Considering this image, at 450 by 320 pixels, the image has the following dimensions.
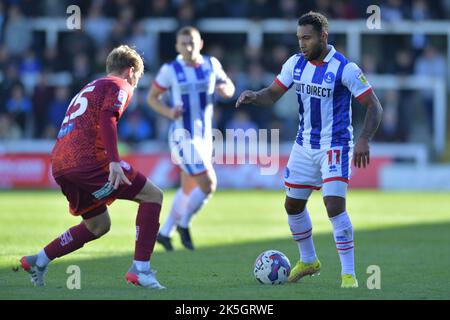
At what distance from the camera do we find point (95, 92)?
8.24 metres

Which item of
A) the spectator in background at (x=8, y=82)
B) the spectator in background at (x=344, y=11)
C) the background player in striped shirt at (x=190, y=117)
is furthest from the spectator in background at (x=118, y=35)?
the background player in striped shirt at (x=190, y=117)

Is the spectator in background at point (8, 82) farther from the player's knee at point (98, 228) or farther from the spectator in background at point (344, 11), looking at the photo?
the player's knee at point (98, 228)

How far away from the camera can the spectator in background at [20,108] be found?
76.3ft

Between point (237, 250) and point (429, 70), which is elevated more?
point (429, 70)

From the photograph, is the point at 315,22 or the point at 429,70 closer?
the point at 315,22

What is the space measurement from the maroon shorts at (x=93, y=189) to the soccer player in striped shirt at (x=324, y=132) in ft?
4.22

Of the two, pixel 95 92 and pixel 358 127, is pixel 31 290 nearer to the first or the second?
pixel 95 92

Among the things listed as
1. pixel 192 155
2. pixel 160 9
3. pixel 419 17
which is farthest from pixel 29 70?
pixel 192 155

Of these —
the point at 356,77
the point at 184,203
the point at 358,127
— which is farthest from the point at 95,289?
the point at 358,127

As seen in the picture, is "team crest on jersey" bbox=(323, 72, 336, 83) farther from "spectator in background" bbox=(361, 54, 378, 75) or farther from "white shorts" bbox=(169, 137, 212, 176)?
"spectator in background" bbox=(361, 54, 378, 75)

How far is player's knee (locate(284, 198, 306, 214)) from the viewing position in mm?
9000

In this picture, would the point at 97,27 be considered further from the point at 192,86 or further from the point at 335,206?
the point at 335,206

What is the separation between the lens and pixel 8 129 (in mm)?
23109

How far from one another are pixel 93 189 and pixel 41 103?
15.4 meters
